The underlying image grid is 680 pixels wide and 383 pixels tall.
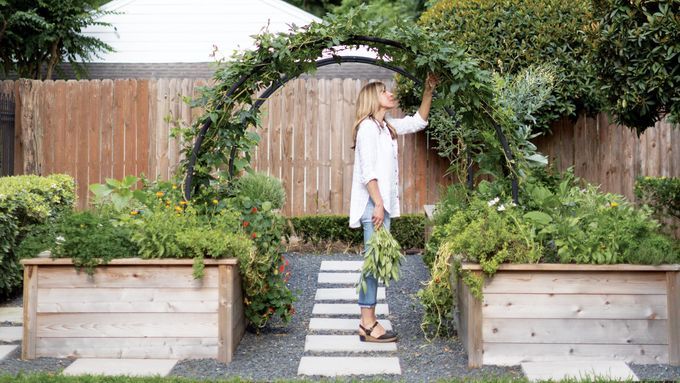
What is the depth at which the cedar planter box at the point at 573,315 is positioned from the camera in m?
4.87

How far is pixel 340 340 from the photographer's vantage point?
221 inches

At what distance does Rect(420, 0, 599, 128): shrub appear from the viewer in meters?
9.74

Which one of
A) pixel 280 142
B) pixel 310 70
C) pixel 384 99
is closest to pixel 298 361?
pixel 384 99

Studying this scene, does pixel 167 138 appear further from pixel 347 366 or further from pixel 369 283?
pixel 347 366

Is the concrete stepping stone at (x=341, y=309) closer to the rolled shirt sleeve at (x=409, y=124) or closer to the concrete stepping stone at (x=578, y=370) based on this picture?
the rolled shirt sleeve at (x=409, y=124)

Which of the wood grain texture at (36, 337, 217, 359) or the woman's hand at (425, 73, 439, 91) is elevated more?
the woman's hand at (425, 73, 439, 91)

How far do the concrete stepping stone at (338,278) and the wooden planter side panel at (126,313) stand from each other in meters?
2.81

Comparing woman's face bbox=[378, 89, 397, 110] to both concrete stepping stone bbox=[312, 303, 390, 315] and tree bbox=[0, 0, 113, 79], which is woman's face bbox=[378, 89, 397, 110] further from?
tree bbox=[0, 0, 113, 79]

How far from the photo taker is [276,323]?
625 cm

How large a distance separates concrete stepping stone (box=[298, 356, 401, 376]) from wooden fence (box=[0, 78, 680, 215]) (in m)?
5.94

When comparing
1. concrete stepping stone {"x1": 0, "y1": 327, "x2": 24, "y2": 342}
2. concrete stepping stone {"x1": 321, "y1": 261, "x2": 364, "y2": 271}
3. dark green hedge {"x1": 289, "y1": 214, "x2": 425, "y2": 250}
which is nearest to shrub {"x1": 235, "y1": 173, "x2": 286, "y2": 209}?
dark green hedge {"x1": 289, "y1": 214, "x2": 425, "y2": 250}

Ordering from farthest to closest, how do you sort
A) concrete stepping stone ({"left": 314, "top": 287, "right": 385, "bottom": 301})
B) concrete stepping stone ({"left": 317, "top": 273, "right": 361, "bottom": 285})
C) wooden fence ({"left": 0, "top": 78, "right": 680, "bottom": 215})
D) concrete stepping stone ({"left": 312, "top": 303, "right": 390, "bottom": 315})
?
wooden fence ({"left": 0, "top": 78, "right": 680, "bottom": 215}) → concrete stepping stone ({"left": 317, "top": 273, "right": 361, "bottom": 285}) → concrete stepping stone ({"left": 314, "top": 287, "right": 385, "bottom": 301}) → concrete stepping stone ({"left": 312, "top": 303, "right": 390, "bottom": 315})

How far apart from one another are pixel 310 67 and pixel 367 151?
2.51 feet

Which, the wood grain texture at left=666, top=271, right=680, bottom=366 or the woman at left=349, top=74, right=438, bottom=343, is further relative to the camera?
the woman at left=349, top=74, right=438, bottom=343
